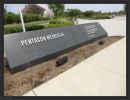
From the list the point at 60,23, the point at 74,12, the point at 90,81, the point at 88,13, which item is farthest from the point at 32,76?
the point at 74,12

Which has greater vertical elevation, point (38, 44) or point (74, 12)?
point (74, 12)

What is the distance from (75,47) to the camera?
6.85 metres

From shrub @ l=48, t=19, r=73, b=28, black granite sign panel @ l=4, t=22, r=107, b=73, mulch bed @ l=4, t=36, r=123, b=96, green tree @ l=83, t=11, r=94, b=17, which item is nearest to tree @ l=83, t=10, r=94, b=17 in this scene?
green tree @ l=83, t=11, r=94, b=17

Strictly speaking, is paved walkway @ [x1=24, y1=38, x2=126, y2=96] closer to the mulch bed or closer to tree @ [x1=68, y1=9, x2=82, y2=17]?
the mulch bed

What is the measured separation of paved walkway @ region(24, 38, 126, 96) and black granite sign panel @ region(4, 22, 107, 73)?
123 cm

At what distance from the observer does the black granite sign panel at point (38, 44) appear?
4.66 meters

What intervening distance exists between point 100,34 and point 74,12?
1070 inches

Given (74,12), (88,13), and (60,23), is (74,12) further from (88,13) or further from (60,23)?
(60,23)

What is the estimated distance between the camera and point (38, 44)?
5.44 m

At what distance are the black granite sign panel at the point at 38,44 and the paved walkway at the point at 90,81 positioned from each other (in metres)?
1.23

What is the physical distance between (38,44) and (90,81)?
2588mm

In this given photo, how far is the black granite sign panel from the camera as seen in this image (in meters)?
4.66

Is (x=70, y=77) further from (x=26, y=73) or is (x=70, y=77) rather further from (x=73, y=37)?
(x=73, y=37)

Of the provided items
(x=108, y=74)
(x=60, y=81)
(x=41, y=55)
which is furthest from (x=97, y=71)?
(x=41, y=55)
